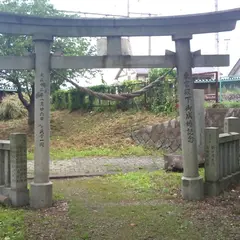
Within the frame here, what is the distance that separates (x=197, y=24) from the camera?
6867 millimetres

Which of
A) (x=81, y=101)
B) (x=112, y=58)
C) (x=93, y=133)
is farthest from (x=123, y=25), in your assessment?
(x=81, y=101)

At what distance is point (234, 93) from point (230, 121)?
847 cm

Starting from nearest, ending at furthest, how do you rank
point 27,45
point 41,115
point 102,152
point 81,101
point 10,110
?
point 41,115, point 102,152, point 27,45, point 81,101, point 10,110

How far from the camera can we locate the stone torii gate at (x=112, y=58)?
6.71 m

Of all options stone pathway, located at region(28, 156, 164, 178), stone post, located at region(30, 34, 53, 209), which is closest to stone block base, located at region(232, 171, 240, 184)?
stone pathway, located at region(28, 156, 164, 178)

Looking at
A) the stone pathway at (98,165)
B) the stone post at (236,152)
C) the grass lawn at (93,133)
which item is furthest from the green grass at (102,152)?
the stone post at (236,152)

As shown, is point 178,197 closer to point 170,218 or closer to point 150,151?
point 170,218

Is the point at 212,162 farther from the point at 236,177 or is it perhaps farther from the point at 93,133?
the point at 93,133

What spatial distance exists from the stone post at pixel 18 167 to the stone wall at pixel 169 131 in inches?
336

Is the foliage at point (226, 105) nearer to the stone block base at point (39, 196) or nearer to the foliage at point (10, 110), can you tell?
the stone block base at point (39, 196)

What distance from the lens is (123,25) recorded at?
270 inches

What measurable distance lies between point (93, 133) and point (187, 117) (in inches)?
417

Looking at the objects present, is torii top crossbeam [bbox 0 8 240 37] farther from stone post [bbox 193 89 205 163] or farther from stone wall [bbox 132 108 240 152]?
stone wall [bbox 132 108 240 152]

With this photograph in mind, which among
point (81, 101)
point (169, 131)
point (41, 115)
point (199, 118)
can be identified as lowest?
point (169, 131)
